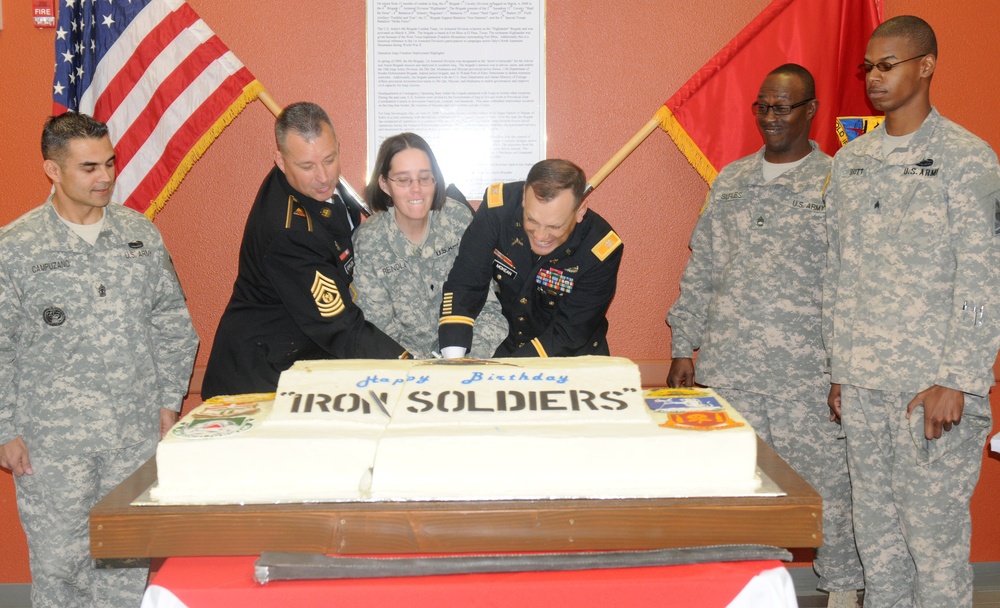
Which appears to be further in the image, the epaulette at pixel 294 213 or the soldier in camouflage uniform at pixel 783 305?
the soldier in camouflage uniform at pixel 783 305

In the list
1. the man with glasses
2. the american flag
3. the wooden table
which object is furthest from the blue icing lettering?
the american flag

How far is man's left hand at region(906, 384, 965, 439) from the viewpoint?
221 cm

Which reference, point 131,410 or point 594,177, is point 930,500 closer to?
point 594,177

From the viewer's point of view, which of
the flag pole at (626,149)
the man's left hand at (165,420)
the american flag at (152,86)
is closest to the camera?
the man's left hand at (165,420)

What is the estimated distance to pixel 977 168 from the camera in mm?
2225

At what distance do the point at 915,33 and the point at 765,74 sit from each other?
2.66 feet

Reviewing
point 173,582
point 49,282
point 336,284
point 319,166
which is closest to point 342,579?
point 173,582

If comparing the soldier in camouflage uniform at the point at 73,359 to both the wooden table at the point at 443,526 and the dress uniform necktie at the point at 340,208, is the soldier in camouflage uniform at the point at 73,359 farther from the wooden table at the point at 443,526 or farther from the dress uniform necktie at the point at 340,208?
the wooden table at the point at 443,526

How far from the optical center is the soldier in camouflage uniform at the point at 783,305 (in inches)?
111

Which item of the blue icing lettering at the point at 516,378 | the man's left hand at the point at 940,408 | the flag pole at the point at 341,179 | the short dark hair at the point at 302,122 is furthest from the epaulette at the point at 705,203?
the blue icing lettering at the point at 516,378

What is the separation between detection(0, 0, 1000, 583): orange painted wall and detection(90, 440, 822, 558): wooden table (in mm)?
2169

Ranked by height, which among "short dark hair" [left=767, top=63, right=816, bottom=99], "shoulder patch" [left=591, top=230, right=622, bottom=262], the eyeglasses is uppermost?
"short dark hair" [left=767, top=63, right=816, bottom=99]

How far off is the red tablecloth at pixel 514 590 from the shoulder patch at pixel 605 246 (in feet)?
4.59

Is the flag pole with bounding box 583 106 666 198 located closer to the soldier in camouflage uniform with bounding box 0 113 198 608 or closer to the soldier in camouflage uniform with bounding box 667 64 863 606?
the soldier in camouflage uniform with bounding box 667 64 863 606
